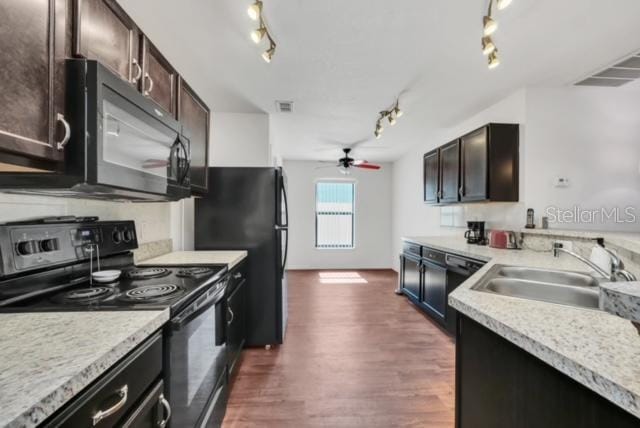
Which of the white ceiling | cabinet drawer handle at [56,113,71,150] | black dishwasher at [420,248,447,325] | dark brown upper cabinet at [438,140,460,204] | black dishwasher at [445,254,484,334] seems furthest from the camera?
dark brown upper cabinet at [438,140,460,204]

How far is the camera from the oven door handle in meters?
1.04

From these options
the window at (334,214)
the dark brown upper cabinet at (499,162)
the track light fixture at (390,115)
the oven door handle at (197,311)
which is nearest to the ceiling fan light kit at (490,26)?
the dark brown upper cabinet at (499,162)

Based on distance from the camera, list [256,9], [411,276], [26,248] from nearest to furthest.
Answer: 1. [26,248]
2. [256,9]
3. [411,276]

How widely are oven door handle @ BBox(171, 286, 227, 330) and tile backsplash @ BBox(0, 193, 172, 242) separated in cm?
77

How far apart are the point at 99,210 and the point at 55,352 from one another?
117 cm

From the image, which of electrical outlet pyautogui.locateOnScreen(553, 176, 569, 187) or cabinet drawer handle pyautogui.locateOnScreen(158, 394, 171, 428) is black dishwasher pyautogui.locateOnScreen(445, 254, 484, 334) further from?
cabinet drawer handle pyautogui.locateOnScreen(158, 394, 171, 428)

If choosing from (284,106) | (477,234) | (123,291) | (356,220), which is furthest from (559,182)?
(356,220)

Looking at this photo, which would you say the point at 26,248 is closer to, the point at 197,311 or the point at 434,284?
the point at 197,311

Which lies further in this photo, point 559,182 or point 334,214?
point 334,214

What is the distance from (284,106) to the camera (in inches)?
125

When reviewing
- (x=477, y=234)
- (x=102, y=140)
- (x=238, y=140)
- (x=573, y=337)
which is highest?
(x=238, y=140)

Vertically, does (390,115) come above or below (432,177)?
above

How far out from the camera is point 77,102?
0.94 meters

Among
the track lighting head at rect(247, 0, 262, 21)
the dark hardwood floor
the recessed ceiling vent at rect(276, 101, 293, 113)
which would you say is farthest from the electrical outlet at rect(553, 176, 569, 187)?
the track lighting head at rect(247, 0, 262, 21)
